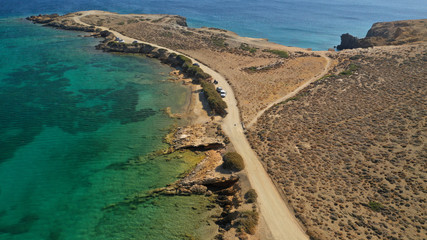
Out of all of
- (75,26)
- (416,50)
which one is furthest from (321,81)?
(75,26)

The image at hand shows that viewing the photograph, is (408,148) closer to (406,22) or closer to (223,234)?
(223,234)

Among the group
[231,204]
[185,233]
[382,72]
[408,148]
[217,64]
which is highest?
[382,72]

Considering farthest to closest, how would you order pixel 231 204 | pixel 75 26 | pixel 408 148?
pixel 75 26 < pixel 408 148 < pixel 231 204

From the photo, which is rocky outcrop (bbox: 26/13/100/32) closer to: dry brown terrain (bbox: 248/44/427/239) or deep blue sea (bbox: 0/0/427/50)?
deep blue sea (bbox: 0/0/427/50)

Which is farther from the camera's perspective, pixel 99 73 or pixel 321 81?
pixel 99 73

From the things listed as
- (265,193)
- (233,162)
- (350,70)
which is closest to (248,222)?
(265,193)

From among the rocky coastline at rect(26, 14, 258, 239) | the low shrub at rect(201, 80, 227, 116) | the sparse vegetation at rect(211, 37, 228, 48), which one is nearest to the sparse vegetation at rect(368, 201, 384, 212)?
the rocky coastline at rect(26, 14, 258, 239)
